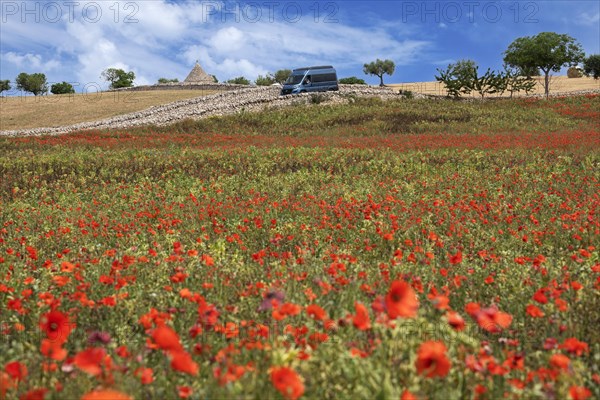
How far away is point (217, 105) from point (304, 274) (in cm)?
4268

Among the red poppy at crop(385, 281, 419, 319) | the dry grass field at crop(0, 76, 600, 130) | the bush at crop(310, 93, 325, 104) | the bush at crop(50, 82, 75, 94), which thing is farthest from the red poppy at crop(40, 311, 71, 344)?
the bush at crop(50, 82, 75, 94)

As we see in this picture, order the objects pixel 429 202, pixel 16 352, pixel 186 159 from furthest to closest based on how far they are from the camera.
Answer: pixel 186 159, pixel 429 202, pixel 16 352

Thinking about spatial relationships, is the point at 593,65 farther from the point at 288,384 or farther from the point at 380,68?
the point at 288,384

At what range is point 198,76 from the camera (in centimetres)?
8962

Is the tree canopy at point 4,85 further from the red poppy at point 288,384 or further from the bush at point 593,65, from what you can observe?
the red poppy at point 288,384

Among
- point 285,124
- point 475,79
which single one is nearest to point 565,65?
point 475,79

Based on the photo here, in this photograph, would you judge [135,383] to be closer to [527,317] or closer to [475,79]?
[527,317]

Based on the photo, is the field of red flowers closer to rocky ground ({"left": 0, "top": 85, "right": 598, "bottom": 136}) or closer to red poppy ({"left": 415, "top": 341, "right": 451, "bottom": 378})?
red poppy ({"left": 415, "top": 341, "right": 451, "bottom": 378})

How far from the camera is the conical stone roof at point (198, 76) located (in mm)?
88244

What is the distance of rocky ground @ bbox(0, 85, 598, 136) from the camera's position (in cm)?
4181

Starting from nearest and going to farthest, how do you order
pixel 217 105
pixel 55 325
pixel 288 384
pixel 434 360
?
pixel 288 384 < pixel 434 360 < pixel 55 325 < pixel 217 105

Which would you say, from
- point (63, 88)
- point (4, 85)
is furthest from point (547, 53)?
point (4, 85)

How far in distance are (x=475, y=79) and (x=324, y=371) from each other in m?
56.6

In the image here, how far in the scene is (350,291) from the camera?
4.60 meters
